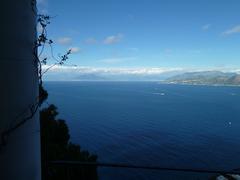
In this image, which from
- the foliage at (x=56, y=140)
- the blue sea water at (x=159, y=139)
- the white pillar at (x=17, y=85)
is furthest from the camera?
the blue sea water at (x=159, y=139)

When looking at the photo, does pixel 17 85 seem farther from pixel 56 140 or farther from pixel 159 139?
pixel 159 139

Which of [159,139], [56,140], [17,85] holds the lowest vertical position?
[159,139]

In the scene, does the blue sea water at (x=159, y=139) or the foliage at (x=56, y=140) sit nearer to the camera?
the foliage at (x=56, y=140)

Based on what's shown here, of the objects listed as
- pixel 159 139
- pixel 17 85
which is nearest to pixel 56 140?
pixel 17 85

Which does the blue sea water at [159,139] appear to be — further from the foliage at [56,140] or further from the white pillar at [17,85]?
the white pillar at [17,85]

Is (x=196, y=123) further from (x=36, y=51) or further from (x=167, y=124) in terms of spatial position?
(x=36, y=51)

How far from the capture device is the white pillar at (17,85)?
150cm

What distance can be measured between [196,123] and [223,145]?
16.9 m

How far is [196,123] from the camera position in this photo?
6112 centimetres

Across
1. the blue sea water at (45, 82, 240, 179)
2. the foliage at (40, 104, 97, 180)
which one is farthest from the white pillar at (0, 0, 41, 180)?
the blue sea water at (45, 82, 240, 179)

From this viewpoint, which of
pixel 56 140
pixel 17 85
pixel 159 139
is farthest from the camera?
pixel 159 139

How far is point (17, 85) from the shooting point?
5.24 feet

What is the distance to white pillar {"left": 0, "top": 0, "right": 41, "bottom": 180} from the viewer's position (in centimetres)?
150

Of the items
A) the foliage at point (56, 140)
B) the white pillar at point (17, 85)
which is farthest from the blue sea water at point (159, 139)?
the white pillar at point (17, 85)
